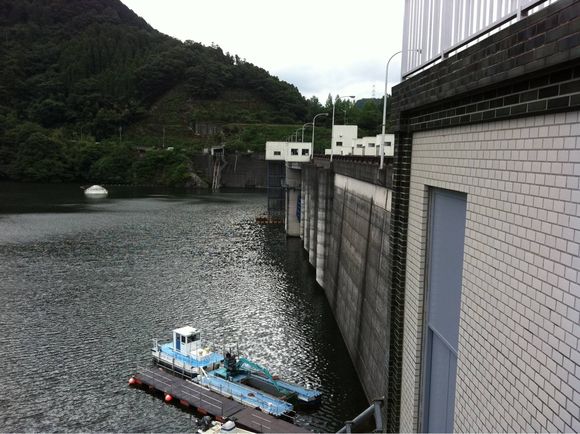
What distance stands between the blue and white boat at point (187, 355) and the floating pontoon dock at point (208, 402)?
28.6 inches

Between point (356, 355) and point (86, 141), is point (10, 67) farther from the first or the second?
point (356, 355)

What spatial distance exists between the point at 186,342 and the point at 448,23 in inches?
819

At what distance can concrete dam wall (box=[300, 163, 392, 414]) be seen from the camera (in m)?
19.3

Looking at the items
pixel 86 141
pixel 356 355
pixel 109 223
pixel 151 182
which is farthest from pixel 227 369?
pixel 86 141

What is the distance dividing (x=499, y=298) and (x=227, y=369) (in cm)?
1929

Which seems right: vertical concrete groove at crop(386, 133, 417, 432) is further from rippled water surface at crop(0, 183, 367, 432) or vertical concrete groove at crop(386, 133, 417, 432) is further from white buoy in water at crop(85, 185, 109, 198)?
white buoy in water at crop(85, 185, 109, 198)

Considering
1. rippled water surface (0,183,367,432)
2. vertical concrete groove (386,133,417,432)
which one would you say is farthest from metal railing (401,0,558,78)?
rippled water surface (0,183,367,432)

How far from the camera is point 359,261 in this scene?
2536 cm

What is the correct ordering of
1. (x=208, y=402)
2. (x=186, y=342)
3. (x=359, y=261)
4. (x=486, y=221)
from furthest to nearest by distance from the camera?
(x=186, y=342) → (x=359, y=261) → (x=208, y=402) → (x=486, y=221)

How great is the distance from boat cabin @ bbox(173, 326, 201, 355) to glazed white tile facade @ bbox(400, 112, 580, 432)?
1939 centimetres

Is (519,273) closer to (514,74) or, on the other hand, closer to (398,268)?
→ (514,74)

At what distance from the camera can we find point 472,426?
25.1ft

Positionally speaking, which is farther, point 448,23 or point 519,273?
point 448,23

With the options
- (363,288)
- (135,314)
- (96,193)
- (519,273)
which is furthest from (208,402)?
(96,193)
